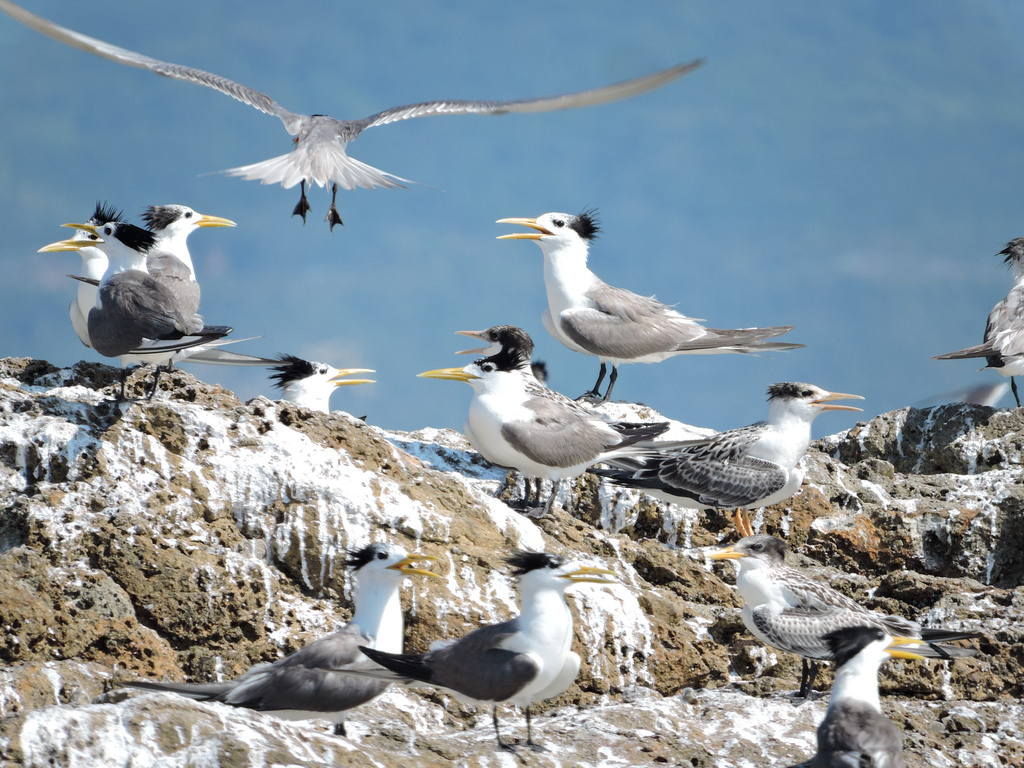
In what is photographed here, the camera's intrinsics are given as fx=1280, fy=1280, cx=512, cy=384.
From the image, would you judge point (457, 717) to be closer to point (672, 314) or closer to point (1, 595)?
point (1, 595)

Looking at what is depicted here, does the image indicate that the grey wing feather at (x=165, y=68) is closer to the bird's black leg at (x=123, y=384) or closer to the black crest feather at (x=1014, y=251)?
the bird's black leg at (x=123, y=384)

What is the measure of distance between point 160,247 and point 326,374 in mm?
2230

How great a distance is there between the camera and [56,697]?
23.1 feet

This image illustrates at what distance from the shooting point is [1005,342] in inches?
558

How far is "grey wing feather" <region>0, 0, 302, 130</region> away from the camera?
9.61m

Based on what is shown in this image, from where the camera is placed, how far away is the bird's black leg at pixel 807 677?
322 inches

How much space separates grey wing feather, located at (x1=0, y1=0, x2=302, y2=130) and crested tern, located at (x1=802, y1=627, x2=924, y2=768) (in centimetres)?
699

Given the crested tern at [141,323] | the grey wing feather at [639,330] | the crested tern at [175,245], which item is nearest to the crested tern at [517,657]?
the crested tern at [141,323]

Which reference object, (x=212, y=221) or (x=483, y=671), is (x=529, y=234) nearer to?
(x=212, y=221)

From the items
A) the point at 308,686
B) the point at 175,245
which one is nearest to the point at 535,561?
the point at 308,686

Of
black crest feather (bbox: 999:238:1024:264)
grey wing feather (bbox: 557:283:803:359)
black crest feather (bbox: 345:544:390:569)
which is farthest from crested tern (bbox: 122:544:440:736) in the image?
black crest feather (bbox: 999:238:1024:264)

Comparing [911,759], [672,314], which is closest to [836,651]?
[911,759]

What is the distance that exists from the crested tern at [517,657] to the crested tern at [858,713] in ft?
4.45

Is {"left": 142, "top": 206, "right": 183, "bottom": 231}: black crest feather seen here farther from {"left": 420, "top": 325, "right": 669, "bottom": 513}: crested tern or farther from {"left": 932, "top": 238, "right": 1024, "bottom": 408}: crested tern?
{"left": 932, "top": 238, "right": 1024, "bottom": 408}: crested tern
